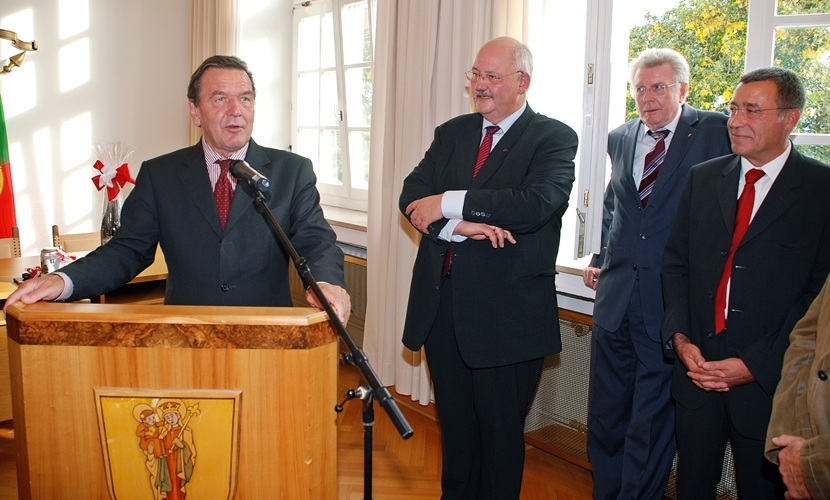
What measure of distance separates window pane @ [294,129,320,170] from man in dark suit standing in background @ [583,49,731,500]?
3.30 m

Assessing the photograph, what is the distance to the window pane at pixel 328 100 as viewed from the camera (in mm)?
5297

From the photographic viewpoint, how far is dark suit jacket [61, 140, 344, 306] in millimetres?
1859

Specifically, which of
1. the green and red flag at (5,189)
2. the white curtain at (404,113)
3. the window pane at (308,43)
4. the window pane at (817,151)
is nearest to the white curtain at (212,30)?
the window pane at (308,43)

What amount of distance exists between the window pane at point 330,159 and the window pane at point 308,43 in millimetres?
585

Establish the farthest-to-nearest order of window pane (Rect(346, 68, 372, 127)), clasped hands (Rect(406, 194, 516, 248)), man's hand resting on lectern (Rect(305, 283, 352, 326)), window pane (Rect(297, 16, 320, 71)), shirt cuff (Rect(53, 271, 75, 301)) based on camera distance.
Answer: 1. window pane (Rect(297, 16, 320, 71))
2. window pane (Rect(346, 68, 372, 127))
3. clasped hands (Rect(406, 194, 516, 248))
4. shirt cuff (Rect(53, 271, 75, 301))
5. man's hand resting on lectern (Rect(305, 283, 352, 326))

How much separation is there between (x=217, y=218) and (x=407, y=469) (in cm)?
172

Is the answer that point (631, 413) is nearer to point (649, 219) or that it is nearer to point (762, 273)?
point (649, 219)

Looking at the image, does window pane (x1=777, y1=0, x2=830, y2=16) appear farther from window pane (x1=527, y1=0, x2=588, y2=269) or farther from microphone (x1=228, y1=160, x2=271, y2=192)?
microphone (x1=228, y1=160, x2=271, y2=192)

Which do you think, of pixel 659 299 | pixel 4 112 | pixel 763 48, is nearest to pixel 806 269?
pixel 659 299

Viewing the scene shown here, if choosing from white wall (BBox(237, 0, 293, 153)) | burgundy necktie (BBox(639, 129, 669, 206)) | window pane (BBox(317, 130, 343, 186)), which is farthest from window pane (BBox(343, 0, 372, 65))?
burgundy necktie (BBox(639, 129, 669, 206))

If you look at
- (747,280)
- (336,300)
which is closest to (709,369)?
(747,280)

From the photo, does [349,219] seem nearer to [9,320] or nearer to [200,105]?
[200,105]

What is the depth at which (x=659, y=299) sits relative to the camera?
7.95 feet

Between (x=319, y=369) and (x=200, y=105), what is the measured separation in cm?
92
